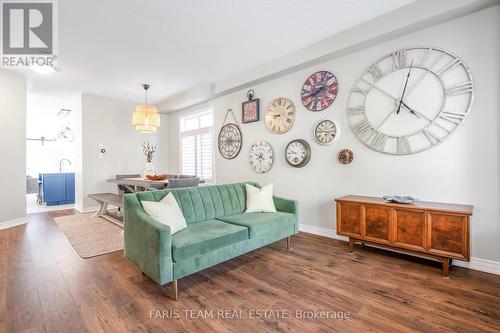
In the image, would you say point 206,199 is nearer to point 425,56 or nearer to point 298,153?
point 298,153

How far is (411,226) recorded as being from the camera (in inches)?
97.2

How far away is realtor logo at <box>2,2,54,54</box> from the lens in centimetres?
255

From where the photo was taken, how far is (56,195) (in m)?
6.30

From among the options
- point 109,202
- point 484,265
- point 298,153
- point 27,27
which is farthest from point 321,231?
point 27,27

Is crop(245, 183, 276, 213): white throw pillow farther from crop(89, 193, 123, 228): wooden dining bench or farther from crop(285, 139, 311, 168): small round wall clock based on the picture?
crop(89, 193, 123, 228): wooden dining bench

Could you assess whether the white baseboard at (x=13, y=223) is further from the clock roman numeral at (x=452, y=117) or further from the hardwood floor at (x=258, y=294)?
the clock roman numeral at (x=452, y=117)

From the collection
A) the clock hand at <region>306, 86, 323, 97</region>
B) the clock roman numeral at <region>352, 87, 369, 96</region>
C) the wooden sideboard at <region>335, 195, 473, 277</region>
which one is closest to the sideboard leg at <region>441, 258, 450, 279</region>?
the wooden sideboard at <region>335, 195, 473, 277</region>

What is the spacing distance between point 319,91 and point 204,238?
278 centimetres

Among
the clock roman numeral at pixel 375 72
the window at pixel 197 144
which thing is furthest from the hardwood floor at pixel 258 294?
the window at pixel 197 144

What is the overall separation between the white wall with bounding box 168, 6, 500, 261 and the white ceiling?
0.57m

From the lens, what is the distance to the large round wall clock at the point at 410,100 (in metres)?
2.54

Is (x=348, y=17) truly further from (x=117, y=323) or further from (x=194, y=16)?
(x=117, y=323)

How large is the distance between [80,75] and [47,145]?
708cm

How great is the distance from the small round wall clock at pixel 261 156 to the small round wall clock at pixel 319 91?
109 centimetres
